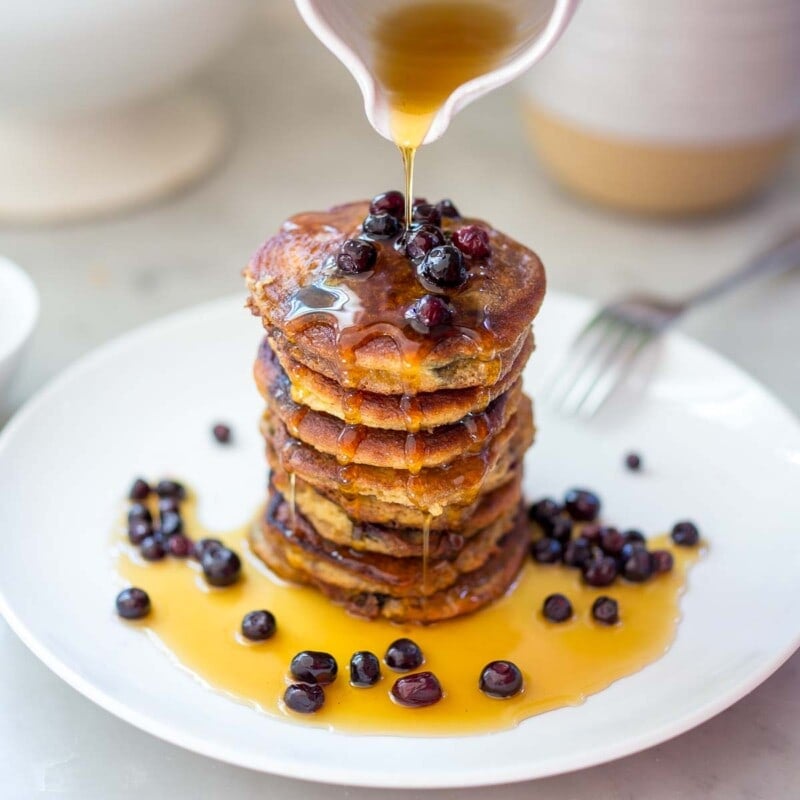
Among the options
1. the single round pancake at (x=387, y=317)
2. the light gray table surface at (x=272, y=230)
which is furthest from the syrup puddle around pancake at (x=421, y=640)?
the single round pancake at (x=387, y=317)

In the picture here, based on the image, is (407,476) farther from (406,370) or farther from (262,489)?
(262,489)

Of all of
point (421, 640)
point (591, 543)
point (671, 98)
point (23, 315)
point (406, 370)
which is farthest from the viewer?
point (671, 98)

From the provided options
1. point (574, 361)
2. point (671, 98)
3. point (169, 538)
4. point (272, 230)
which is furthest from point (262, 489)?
point (671, 98)

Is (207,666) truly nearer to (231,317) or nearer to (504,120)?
(231,317)

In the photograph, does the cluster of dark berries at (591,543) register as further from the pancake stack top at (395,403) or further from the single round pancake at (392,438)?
the single round pancake at (392,438)

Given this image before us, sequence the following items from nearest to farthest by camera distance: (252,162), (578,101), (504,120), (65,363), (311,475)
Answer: (311,475), (65,363), (578,101), (252,162), (504,120)

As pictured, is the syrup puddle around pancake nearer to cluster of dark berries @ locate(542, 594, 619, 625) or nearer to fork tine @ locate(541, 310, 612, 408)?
cluster of dark berries @ locate(542, 594, 619, 625)


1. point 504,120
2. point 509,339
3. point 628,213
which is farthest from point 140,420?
point 504,120
